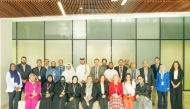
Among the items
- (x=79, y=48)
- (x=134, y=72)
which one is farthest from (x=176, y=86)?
(x=79, y=48)

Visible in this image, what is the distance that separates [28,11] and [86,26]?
572 cm

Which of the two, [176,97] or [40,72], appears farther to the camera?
[40,72]

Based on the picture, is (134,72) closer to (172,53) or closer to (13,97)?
(13,97)

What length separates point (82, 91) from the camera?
8016 mm

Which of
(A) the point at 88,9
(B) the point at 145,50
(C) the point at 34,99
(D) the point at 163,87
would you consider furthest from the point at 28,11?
(B) the point at 145,50

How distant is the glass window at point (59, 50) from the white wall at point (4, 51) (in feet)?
13.2

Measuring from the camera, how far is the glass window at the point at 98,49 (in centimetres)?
1320

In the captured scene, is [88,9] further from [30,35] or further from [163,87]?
[30,35]

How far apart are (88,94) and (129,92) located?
1.29m

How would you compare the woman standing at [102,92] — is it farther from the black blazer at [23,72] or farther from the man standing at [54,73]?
the black blazer at [23,72]

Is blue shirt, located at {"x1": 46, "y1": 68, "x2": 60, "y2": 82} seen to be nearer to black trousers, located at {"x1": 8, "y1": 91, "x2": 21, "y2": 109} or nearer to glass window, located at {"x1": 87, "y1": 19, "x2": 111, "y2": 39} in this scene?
black trousers, located at {"x1": 8, "y1": 91, "x2": 21, "y2": 109}

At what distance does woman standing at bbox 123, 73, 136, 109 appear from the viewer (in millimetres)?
7720

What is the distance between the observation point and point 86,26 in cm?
1325

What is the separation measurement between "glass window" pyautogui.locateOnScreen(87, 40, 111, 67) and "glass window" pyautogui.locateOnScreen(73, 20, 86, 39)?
1.65 feet
